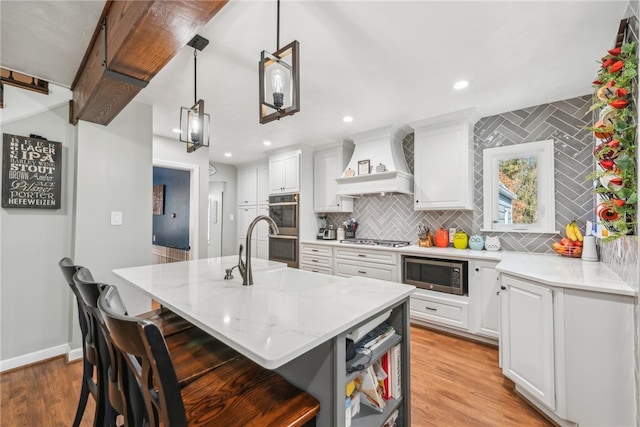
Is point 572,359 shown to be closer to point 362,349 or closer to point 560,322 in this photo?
point 560,322

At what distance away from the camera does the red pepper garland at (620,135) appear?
4.42 feet

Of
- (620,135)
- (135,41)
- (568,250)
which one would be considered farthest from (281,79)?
(568,250)

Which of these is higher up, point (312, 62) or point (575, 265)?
point (312, 62)

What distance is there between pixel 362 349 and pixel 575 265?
208 cm

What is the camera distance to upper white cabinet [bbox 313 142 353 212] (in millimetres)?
4156

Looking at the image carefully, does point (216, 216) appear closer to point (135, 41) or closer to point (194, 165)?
point (194, 165)

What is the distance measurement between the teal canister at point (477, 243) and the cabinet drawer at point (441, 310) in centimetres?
65

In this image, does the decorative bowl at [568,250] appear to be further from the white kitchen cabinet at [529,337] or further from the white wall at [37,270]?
the white wall at [37,270]

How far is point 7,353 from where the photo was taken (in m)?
2.22

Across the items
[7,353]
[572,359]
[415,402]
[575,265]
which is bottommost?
[415,402]

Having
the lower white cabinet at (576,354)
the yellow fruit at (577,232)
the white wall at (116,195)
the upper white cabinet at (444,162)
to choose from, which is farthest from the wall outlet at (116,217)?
the yellow fruit at (577,232)

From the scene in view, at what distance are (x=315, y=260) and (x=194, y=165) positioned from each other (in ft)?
7.17

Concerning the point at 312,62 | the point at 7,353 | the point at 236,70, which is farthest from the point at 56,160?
the point at 312,62

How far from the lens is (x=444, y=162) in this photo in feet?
10.3
